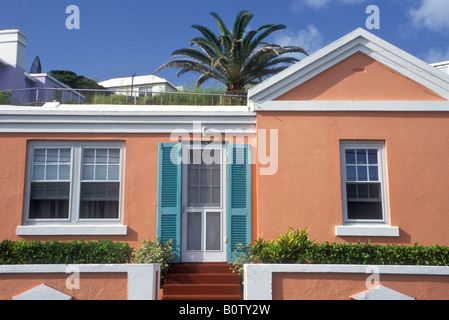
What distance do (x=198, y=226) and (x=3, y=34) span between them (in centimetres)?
1552

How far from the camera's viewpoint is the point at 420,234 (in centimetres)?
873

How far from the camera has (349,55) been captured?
9320 millimetres

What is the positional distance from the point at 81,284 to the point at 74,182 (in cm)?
293

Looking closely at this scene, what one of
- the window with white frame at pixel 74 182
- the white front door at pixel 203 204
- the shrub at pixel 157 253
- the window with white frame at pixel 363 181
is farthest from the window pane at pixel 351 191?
the window with white frame at pixel 74 182

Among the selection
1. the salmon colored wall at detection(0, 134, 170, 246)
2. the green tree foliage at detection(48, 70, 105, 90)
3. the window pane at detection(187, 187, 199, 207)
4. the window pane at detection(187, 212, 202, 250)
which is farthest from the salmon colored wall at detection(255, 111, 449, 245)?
the green tree foliage at detection(48, 70, 105, 90)

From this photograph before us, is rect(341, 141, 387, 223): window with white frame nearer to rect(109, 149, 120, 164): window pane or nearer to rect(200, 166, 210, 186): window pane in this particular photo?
rect(200, 166, 210, 186): window pane

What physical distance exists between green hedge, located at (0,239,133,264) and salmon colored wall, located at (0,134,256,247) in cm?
164

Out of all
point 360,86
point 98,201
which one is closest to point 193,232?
point 98,201

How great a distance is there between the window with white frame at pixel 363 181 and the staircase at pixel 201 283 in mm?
2606

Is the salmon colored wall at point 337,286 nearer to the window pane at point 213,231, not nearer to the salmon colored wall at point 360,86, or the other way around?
the window pane at point 213,231

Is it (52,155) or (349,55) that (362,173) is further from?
(52,155)

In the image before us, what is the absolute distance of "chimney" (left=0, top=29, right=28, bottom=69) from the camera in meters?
19.3

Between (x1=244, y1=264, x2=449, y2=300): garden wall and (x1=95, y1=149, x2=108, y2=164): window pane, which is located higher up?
(x1=95, y1=149, x2=108, y2=164): window pane

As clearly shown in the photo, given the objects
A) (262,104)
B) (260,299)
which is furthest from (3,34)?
(260,299)
